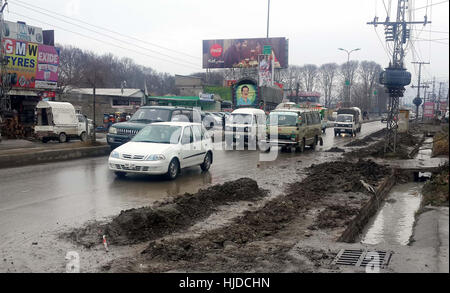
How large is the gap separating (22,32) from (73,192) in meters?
27.4

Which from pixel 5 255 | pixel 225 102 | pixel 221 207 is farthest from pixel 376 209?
pixel 225 102

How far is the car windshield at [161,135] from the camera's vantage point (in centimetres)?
1216

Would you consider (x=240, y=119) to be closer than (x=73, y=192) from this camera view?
No

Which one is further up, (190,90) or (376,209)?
(190,90)

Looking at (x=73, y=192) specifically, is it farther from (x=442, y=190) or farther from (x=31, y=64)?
(x=31, y=64)

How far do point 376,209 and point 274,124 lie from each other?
A: 10.6 m

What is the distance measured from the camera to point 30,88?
97.6 ft

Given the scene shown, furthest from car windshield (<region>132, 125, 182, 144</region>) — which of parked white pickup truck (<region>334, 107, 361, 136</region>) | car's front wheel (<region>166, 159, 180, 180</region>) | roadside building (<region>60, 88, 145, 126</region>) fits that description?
roadside building (<region>60, 88, 145, 126</region>)

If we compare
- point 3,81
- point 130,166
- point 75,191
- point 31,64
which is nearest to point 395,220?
point 130,166

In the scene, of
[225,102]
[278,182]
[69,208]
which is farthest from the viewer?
[225,102]

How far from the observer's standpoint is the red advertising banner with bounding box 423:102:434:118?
70.5 m

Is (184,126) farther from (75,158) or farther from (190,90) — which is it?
(190,90)

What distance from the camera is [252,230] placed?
6.68 m
